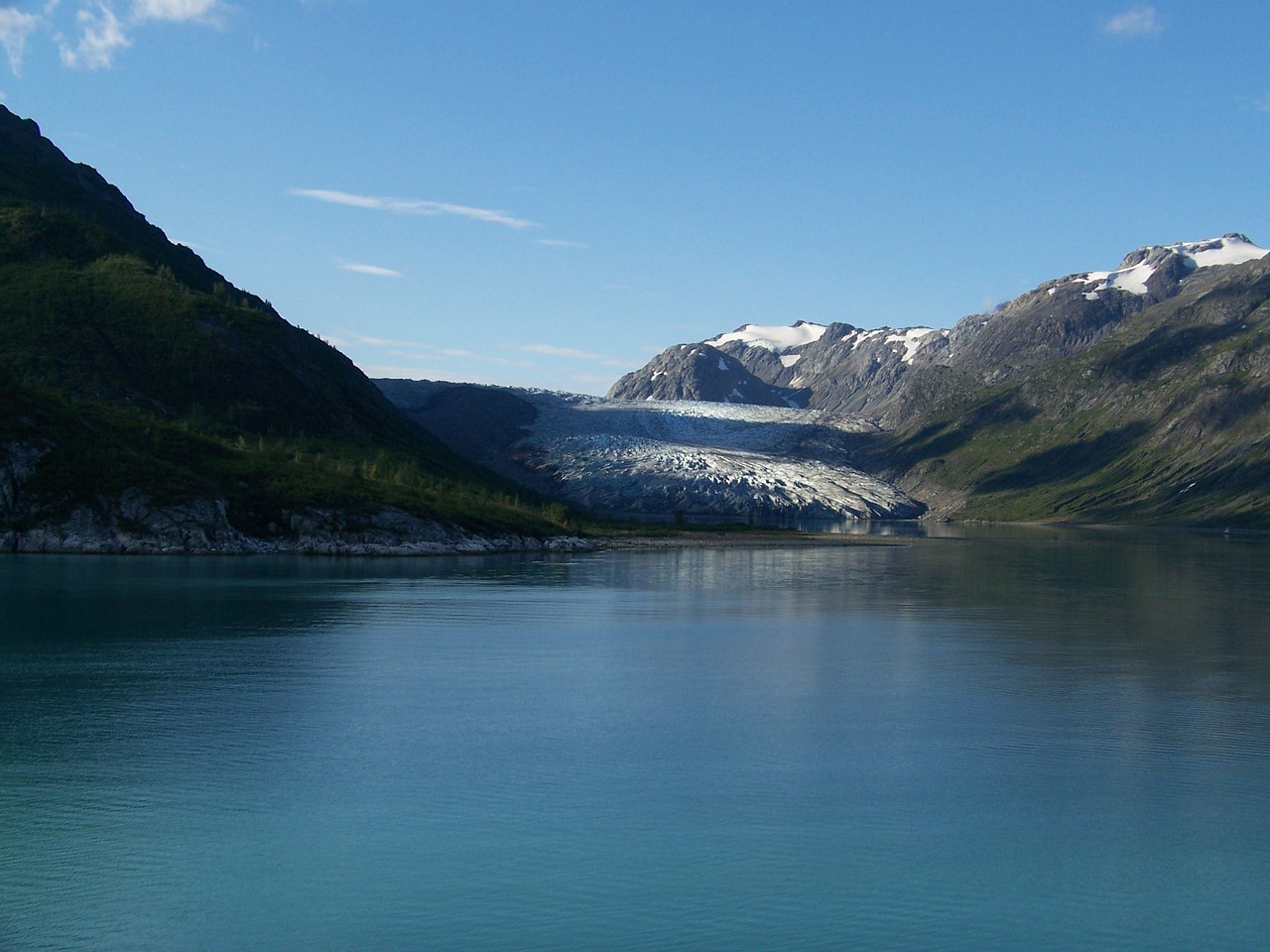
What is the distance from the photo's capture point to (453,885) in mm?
17281

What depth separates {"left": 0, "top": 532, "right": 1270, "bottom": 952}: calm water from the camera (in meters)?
16.4

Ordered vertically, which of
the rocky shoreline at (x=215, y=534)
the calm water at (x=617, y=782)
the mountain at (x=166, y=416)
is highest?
the mountain at (x=166, y=416)

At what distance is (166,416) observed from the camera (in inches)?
3413

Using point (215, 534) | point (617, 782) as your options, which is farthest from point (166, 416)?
point (617, 782)

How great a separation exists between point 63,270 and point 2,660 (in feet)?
241

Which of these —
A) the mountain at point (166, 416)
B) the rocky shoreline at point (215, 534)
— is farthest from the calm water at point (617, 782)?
the mountain at point (166, 416)

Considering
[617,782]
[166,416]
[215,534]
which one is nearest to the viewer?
[617,782]

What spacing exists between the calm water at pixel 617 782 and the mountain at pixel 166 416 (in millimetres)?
20715

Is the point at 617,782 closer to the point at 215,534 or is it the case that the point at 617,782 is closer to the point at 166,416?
the point at 215,534

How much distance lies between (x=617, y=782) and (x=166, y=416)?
238 ft

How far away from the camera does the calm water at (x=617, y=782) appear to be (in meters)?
16.4

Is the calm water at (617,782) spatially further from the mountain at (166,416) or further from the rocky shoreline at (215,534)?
the mountain at (166,416)

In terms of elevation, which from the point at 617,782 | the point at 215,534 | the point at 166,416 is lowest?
the point at 617,782

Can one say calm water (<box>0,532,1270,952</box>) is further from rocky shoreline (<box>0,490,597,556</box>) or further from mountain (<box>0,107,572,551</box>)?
mountain (<box>0,107,572,551</box>)
